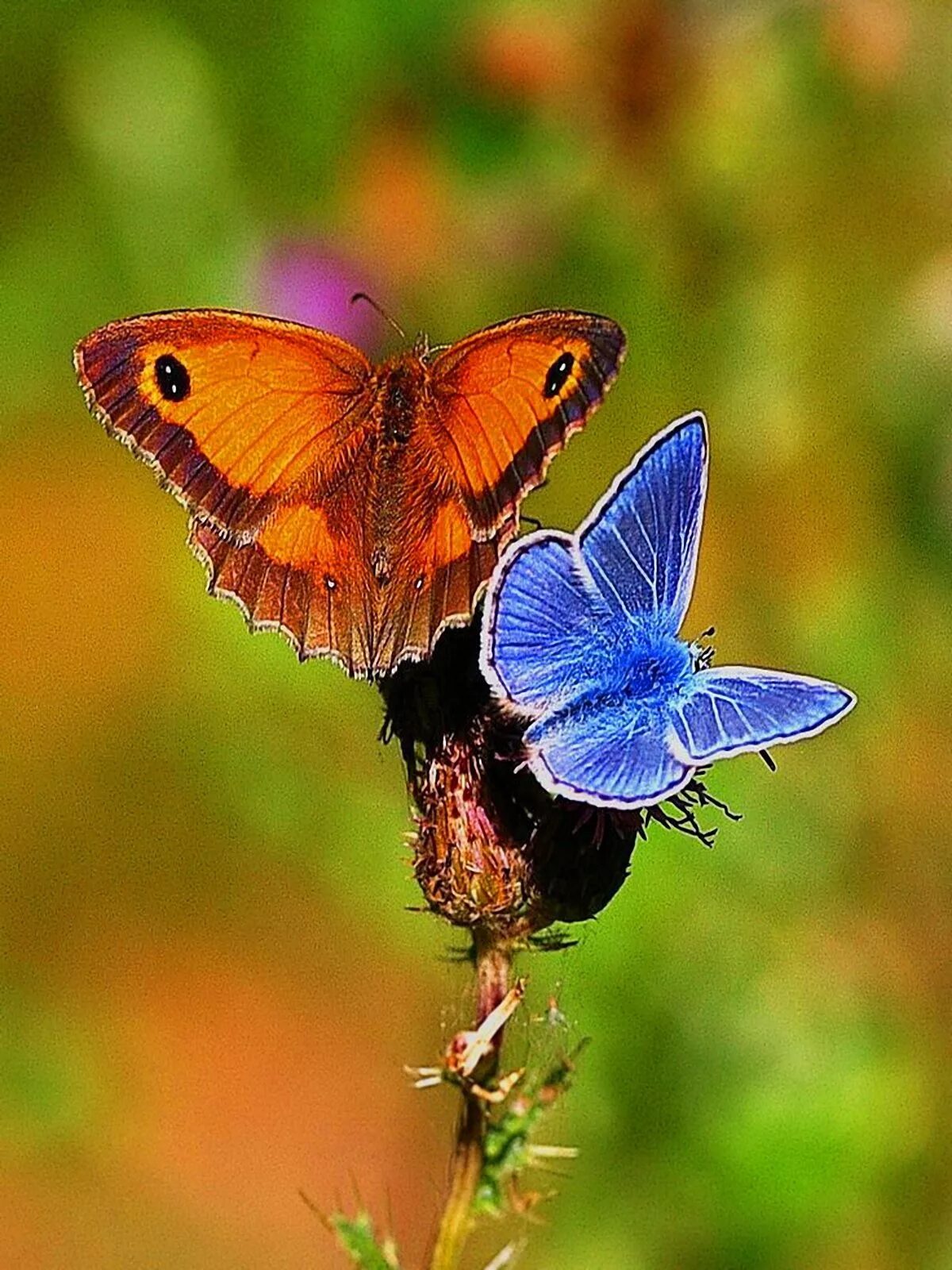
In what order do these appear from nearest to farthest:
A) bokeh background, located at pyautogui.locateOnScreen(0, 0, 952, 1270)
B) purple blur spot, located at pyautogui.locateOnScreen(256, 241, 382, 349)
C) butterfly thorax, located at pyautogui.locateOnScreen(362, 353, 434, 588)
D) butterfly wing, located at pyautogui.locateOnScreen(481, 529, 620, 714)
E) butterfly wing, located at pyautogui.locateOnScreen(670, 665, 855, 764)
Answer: butterfly wing, located at pyautogui.locateOnScreen(670, 665, 855, 764)
butterfly wing, located at pyautogui.locateOnScreen(481, 529, 620, 714)
butterfly thorax, located at pyautogui.locateOnScreen(362, 353, 434, 588)
bokeh background, located at pyautogui.locateOnScreen(0, 0, 952, 1270)
purple blur spot, located at pyautogui.locateOnScreen(256, 241, 382, 349)

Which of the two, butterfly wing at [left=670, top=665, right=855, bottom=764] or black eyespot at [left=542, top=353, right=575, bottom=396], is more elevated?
black eyespot at [left=542, top=353, right=575, bottom=396]

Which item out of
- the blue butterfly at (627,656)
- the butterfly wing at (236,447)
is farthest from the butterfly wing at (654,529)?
the butterfly wing at (236,447)

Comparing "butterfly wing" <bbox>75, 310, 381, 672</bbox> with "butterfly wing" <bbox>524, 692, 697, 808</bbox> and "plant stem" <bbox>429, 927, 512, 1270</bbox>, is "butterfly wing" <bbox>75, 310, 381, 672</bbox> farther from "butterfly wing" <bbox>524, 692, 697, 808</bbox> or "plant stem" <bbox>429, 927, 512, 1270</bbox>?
"plant stem" <bbox>429, 927, 512, 1270</bbox>

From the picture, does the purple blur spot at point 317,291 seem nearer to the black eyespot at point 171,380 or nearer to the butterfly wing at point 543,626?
the black eyespot at point 171,380

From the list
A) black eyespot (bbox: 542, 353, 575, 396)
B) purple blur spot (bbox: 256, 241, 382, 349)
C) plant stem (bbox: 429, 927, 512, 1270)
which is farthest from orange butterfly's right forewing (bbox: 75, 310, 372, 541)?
purple blur spot (bbox: 256, 241, 382, 349)

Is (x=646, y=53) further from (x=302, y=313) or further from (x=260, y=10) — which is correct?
(x=260, y=10)

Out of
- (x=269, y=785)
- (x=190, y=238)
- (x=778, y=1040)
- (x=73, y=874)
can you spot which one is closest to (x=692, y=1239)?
(x=778, y=1040)
